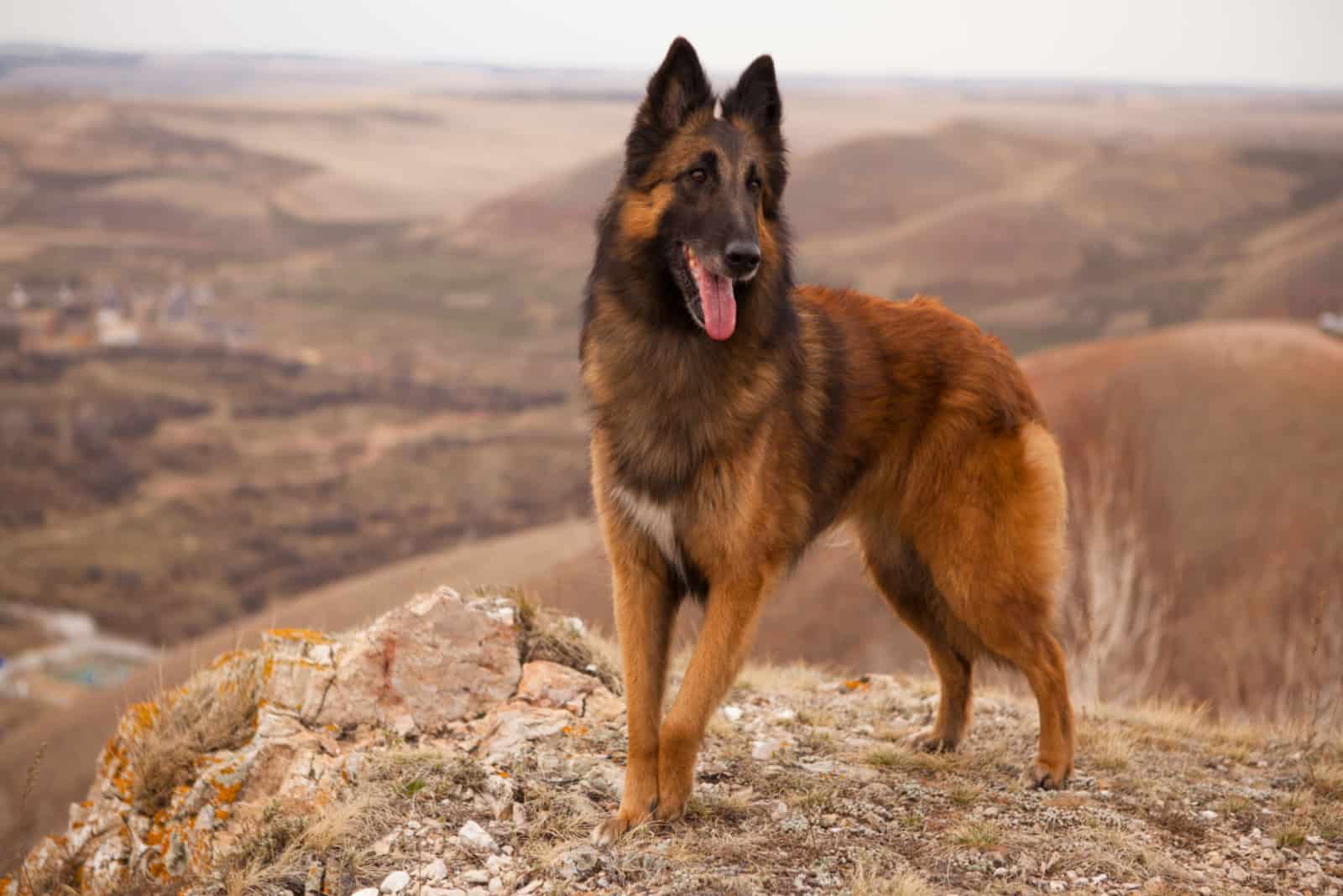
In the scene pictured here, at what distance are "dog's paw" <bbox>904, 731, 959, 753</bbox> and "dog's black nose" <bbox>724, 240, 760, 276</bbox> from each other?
3.48 metres

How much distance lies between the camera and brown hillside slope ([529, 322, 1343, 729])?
25266 mm

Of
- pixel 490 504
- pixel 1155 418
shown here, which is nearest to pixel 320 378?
pixel 490 504

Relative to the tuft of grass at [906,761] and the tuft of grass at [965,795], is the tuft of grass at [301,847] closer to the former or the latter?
the tuft of grass at [906,761]

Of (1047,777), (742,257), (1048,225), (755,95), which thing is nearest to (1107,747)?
(1047,777)

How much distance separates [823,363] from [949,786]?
2489mm

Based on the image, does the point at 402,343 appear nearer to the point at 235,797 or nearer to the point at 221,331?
the point at 221,331

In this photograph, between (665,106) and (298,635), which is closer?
(665,106)

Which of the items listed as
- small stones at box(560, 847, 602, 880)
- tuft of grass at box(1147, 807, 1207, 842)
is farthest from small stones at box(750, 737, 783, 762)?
tuft of grass at box(1147, 807, 1207, 842)

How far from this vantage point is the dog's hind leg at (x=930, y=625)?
6.56 metres

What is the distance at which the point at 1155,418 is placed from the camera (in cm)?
3162

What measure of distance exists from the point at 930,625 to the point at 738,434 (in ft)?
7.26

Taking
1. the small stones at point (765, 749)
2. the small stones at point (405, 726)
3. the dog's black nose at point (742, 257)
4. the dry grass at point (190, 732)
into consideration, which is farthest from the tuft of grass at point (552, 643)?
the dog's black nose at point (742, 257)

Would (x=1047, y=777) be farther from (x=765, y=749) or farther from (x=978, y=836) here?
(x=765, y=749)

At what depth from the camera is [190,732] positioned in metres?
6.80
